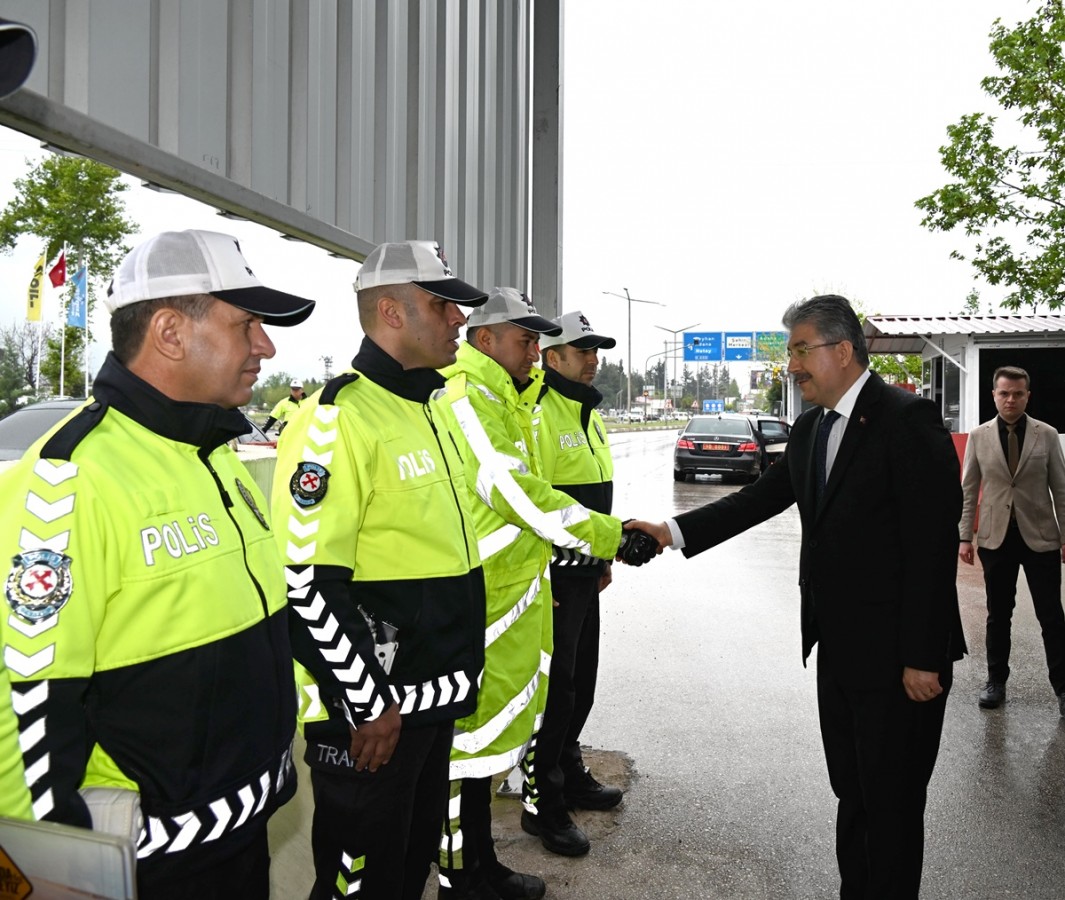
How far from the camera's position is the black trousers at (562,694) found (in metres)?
3.95

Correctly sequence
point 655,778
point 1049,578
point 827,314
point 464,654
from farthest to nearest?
point 1049,578
point 655,778
point 827,314
point 464,654

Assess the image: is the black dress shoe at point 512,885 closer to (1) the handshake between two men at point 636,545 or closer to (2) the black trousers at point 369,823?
(2) the black trousers at point 369,823

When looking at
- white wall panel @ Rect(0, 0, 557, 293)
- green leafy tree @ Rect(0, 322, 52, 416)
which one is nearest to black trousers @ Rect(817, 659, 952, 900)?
white wall panel @ Rect(0, 0, 557, 293)

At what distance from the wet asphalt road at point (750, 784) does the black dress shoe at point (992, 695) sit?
0.19ft

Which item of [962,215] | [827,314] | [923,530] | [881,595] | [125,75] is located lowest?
[881,595]

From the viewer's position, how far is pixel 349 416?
250 centimetres

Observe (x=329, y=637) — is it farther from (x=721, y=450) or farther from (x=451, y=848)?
(x=721, y=450)

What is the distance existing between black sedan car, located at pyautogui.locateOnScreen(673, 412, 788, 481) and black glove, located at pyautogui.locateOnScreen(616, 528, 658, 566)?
17.7 metres

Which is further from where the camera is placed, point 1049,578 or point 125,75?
point 1049,578

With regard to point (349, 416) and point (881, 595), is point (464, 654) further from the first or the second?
point (881, 595)

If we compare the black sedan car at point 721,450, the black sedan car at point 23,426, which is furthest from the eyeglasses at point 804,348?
the black sedan car at point 721,450

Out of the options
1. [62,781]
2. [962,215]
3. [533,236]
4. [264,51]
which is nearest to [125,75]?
[264,51]

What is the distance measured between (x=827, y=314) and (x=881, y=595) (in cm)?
98

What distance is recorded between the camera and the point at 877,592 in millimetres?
3053
